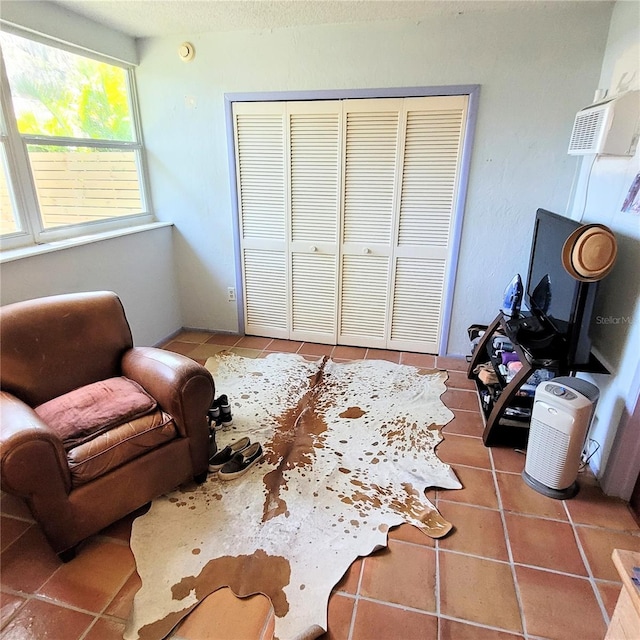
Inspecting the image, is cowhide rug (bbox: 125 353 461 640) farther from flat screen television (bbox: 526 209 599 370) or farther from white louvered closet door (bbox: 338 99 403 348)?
flat screen television (bbox: 526 209 599 370)

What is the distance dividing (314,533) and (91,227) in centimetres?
248

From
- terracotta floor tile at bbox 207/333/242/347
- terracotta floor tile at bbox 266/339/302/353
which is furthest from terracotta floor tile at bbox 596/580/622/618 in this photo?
terracotta floor tile at bbox 207/333/242/347

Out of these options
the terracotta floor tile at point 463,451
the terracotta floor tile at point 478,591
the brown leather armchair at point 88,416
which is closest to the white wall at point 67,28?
the brown leather armchair at point 88,416

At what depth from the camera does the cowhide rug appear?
1.48 meters

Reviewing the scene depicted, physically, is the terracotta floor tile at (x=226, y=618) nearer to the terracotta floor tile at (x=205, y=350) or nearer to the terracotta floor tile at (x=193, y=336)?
the terracotta floor tile at (x=205, y=350)

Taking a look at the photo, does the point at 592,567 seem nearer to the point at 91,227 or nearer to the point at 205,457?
the point at 205,457

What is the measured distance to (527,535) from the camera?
67.5 inches

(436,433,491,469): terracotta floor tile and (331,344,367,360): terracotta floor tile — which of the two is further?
(331,344,367,360): terracotta floor tile

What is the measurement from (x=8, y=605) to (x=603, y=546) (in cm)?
220

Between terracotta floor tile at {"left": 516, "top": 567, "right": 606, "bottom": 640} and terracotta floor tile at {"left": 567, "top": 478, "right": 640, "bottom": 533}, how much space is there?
34cm

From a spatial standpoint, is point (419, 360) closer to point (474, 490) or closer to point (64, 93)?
point (474, 490)

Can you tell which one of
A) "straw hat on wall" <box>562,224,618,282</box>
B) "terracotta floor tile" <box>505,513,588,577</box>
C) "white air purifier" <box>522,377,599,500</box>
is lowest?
"terracotta floor tile" <box>505,513,588,577</box>

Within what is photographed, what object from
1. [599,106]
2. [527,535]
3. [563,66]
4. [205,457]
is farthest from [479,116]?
[205,457]

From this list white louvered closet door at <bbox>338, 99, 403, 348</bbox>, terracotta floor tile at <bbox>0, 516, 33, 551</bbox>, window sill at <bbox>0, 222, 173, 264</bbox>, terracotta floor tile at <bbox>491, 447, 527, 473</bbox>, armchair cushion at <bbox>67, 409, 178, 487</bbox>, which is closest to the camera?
armchair cushion at <bbox>67, 409, 178, 487</bbox>
